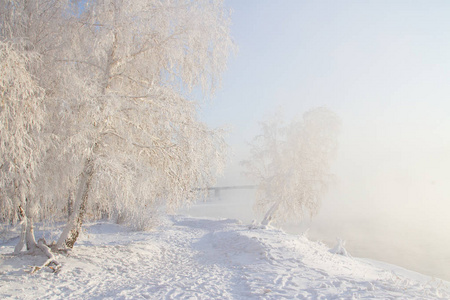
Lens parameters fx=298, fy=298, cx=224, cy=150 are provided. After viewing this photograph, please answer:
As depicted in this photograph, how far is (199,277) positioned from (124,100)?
396 centimetres

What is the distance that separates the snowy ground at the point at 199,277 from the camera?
4777 millimetres

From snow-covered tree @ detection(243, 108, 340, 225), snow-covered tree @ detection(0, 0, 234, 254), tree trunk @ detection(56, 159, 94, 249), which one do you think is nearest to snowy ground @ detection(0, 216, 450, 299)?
tree trunk @ detection(56, 159, 94, 249)

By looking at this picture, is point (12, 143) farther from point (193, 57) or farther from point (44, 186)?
point (193, 57)

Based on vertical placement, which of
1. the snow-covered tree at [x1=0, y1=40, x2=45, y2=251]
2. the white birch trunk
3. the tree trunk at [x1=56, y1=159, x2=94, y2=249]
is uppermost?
the snow-covered tree at [x1=0, y1=40, x2=45, y2=251]

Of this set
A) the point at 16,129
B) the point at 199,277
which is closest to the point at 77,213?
the point at 16,129

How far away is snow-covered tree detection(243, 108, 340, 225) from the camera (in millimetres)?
15469

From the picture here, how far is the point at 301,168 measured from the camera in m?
15.5

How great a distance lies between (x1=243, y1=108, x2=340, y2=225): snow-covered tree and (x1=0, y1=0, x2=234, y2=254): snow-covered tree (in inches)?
368

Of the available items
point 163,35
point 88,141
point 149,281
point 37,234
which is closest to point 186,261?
point 149,281

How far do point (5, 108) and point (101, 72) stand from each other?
9.51 ft

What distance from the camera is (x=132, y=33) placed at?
6840mm

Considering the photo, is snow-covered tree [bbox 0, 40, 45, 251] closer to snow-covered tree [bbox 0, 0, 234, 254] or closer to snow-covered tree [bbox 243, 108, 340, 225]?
snow-covered tree [bbox 0, 0, 234, 254]

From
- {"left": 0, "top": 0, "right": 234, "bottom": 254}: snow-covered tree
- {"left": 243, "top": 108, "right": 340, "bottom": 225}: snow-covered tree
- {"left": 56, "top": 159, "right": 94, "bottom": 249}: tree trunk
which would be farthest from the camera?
{"left": 243, "top": 108, "right": 340, "bottom": 225}: snow-covered tree

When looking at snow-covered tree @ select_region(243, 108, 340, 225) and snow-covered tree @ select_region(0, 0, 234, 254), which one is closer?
snow-covered tree @ select_region(0, 0, 234, 254)
